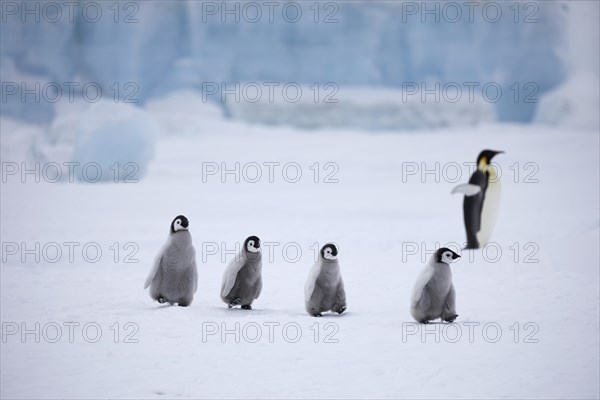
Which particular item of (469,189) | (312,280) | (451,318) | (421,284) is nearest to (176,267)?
(312,280)

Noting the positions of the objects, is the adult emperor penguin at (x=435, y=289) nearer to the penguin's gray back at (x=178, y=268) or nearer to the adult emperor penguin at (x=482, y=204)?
the penguin's gray back at (x=178, y=268)

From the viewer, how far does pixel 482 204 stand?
17.4ft

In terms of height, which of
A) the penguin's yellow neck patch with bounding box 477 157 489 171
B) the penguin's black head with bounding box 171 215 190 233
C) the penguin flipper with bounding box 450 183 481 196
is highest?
the penguin's yellow neck patch with bounding box 477 157 489 171

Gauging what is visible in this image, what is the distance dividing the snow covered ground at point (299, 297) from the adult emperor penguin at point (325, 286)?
0.20 feet

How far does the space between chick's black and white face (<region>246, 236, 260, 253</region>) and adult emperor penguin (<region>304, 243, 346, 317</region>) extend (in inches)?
8.9

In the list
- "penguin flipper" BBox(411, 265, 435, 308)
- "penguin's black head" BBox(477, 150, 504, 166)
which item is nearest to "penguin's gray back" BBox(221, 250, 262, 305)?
"penguin flipper" BBox(411, 265, 435, 308)

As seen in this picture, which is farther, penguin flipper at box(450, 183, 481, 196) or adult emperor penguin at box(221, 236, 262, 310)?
penguin flipper at box(450, 183, 481, 196)

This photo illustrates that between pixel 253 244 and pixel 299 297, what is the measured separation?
592 millimetres

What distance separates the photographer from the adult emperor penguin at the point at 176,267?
3.42m

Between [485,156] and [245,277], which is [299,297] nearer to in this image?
[245,277]

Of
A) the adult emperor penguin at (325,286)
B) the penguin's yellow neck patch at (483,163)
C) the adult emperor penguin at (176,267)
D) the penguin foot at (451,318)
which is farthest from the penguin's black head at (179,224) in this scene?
the penguin's yellow neck patch at (483,163)

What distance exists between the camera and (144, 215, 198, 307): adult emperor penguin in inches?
135

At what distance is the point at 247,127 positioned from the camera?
13.6 meters

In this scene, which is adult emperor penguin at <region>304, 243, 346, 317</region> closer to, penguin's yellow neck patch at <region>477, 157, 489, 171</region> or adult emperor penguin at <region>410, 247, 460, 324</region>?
adult emperor penguin at <region>410, 247, 460, 324</region>
